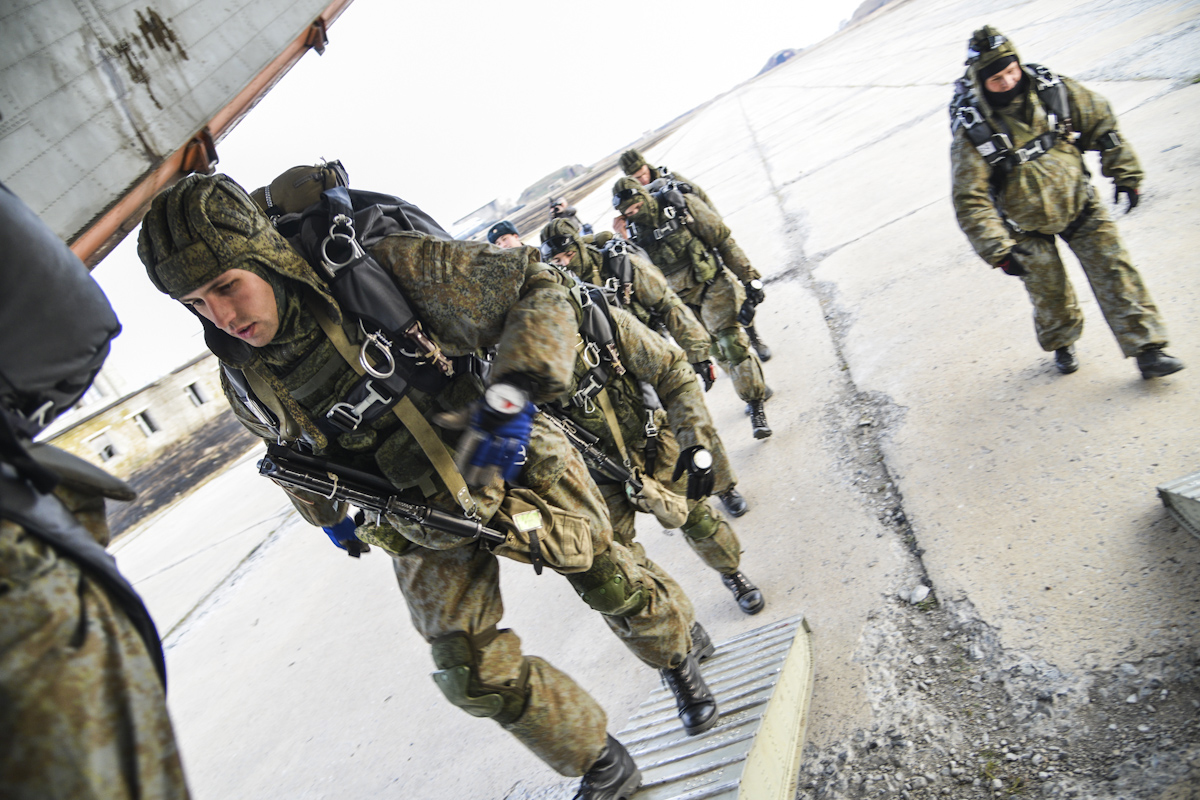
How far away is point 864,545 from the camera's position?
9.35 ft

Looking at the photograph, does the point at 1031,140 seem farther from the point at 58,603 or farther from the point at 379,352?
the point at 58,603

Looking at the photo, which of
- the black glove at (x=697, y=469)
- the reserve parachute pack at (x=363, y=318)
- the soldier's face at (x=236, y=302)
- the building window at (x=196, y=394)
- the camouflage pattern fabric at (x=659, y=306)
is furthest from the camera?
the building window at (x=196, y=394)

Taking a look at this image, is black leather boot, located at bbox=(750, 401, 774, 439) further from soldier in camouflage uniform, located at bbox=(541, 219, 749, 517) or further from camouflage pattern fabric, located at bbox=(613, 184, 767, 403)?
soldier in camouflage uniform, located at bbox=(541, 219, 749, 517)

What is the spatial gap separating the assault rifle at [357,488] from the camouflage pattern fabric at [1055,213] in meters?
2.74

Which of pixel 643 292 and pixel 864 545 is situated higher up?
pixel 643 292

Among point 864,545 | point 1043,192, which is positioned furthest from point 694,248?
point 864,545

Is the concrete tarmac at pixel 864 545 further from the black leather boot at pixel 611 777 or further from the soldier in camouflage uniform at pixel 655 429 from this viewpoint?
the black leather boot at pixel 611 777

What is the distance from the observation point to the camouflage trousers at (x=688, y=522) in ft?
9.04

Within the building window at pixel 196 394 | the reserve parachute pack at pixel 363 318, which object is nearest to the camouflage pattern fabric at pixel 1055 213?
the reserve parachute pack at pixel 363 318

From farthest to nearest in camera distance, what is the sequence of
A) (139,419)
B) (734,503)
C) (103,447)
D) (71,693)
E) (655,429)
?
(139,419), (103,447), (734,503), (655,429), (71,693)

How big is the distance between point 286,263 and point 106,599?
3.58ft

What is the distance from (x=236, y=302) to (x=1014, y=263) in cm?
322

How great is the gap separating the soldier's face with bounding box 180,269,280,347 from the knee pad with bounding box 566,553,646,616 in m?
1.12

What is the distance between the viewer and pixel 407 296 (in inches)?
74.8
